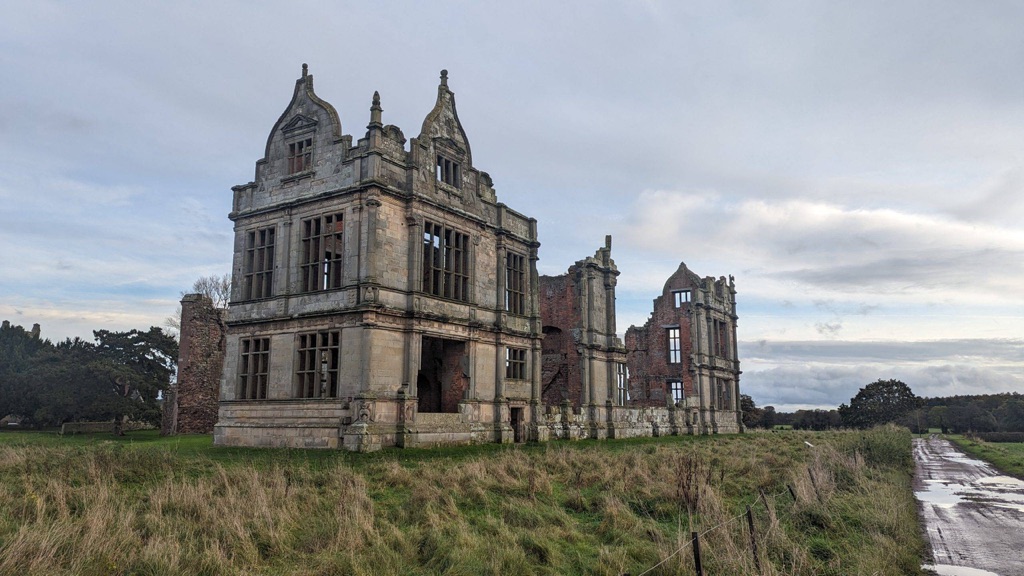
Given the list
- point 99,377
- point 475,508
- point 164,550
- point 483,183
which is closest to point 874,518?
point 475,508

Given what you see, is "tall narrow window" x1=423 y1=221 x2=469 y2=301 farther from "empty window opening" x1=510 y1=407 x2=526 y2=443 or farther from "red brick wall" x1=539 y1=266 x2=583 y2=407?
"red brick wall" x1=539 y1=266 x2=583 y2=407

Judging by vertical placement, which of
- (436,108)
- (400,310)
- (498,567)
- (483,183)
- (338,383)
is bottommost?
(498,567)

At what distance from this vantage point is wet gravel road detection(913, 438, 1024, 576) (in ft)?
32.0

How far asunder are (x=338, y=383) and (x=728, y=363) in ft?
130

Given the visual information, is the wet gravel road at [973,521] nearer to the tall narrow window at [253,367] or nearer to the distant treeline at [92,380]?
the tall narrow window at [253,367]

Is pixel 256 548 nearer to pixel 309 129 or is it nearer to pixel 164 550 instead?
pixel 164 550

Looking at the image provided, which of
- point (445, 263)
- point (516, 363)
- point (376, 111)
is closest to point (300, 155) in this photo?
point (376, 111)

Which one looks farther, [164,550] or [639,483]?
[639,483]

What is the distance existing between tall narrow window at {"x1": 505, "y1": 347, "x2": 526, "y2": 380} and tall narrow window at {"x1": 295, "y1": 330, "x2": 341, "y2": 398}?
8776 millimetres

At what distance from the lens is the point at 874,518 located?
1104 cm

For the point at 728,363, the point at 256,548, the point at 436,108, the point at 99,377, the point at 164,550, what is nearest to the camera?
the point at 164,550

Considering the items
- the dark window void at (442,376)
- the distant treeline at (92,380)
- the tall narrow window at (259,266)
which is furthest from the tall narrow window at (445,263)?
the distant treeline at (92,380)

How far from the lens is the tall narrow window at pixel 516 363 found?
3083 centimetres

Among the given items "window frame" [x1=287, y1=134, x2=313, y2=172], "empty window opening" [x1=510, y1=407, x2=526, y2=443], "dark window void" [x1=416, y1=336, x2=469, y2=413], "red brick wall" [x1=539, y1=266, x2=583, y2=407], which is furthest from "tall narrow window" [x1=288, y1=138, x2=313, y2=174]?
"red brick wall" [x1=539, y1=266, x2=583, y2=407]
